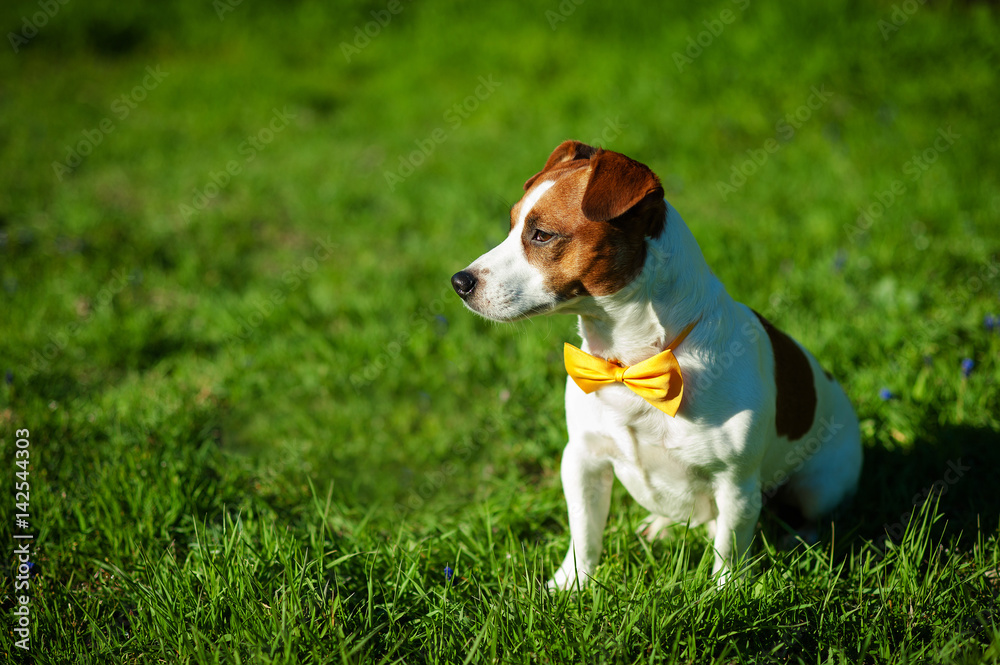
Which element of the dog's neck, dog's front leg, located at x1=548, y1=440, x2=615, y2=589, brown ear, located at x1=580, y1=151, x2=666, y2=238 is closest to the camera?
brown ear, located at x1=580, y1=151, x2=666, y2=238

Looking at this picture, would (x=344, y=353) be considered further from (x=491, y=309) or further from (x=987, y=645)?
(x=987, y=645)

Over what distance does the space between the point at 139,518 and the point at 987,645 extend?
→ 3.01m

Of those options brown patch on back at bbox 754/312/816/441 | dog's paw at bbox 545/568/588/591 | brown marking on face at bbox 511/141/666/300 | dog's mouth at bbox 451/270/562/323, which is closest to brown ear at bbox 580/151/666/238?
brown marking on face at bbox 511/141/666/300

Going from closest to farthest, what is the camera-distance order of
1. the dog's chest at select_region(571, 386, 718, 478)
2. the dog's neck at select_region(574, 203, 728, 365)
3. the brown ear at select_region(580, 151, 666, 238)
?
the brown ear at select_region(580, 151, 666, 238) → the dog's neck at select_region(574, 203, 728, 365) → the dog's chest at select_region(571, 386, 718, 478)

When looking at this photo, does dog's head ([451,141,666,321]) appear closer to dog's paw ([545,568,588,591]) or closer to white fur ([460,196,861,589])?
white fur ([460,196,861,589])

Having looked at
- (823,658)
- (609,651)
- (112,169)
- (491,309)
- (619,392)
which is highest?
(491,309)

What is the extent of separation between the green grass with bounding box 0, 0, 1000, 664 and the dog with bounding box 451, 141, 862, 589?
0.84 ft

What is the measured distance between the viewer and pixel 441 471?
3383mm

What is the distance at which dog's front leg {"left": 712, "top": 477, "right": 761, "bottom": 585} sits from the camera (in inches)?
89.3

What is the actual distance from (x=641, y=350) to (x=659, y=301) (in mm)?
179

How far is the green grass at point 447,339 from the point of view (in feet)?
7.17

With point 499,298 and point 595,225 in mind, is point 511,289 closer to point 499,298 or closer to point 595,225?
point 499,298

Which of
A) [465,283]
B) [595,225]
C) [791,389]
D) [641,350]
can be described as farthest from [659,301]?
[791,389]

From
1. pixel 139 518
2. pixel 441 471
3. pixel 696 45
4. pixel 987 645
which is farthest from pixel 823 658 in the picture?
pixel 696 45
